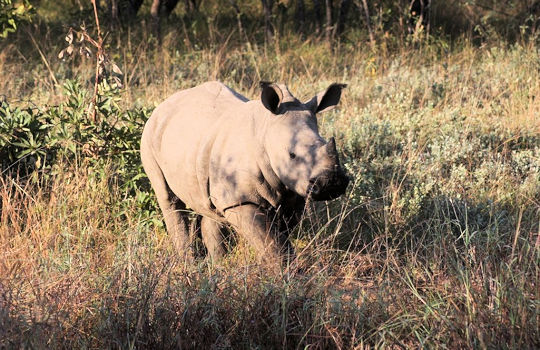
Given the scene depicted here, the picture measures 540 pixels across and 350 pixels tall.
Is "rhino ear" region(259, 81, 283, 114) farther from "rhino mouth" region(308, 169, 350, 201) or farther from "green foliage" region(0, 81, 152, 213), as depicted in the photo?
"green foliage" region(0, 81, 152, 213)

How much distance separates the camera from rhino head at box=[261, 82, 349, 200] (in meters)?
4.08

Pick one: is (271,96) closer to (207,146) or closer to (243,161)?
(243,161)

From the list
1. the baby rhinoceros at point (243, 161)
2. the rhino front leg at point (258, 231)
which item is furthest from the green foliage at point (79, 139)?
the rhino front leg at point (258, 231)

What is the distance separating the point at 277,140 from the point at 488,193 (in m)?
2.20

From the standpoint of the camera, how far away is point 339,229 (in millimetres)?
5199

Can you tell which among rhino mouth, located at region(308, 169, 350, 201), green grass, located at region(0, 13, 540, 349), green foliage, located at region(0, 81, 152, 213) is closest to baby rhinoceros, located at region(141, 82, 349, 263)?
rhino mouth, located at region(308, 169, 350, 201)

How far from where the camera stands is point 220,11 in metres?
13.5

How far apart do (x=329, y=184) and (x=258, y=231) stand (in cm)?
61

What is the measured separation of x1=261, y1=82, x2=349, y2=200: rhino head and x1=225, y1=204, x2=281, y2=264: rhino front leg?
30cm

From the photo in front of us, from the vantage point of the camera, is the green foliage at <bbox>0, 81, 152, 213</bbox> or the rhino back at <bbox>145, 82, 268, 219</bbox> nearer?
the rhino back at <bbox>145, 82, 268, 219</bbox>

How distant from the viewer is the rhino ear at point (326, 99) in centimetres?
456

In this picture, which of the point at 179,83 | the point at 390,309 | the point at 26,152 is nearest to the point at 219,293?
the point at 390,309

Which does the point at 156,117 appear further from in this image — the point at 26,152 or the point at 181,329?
the point at 181,329

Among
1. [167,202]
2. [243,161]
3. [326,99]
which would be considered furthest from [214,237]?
[326,99]
